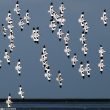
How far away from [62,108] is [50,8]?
16259mm

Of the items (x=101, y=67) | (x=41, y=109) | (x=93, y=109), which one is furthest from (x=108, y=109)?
(x=101, y=67)

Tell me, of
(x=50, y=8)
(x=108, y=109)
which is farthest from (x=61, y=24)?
(x=108, y=109)

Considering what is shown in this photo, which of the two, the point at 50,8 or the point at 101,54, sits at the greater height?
the point at 50,8

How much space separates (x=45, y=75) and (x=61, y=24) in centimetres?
320

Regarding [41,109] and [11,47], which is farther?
[41,109]

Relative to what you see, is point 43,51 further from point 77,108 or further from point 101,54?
point 77,108

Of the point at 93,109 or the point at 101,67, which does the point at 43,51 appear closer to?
the point at 101,67

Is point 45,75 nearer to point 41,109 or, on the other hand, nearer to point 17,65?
point 17,65

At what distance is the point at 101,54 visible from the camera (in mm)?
43156

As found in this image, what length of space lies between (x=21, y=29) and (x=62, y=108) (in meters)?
16.0

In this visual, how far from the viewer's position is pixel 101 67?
143 ft

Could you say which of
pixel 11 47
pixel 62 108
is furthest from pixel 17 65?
pixel 62 108

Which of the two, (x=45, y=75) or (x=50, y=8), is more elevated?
(x=50, y=8)

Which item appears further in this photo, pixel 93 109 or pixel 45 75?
pixel 93 109
